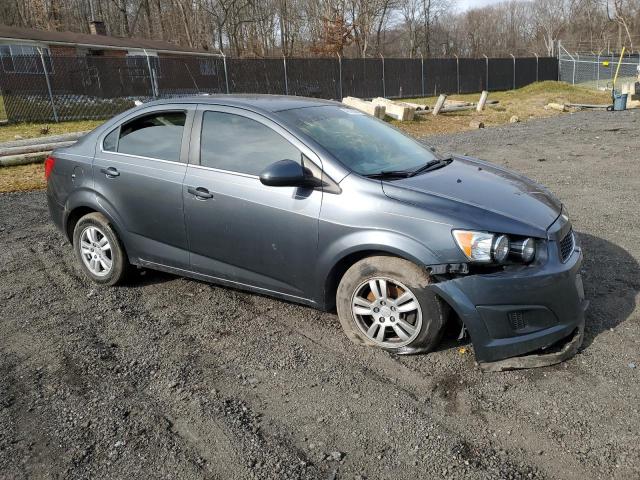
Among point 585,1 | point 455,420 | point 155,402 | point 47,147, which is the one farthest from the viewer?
point 585,1

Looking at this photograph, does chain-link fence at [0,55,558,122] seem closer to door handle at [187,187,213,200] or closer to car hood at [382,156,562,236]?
door handle at [187,187,213,200]

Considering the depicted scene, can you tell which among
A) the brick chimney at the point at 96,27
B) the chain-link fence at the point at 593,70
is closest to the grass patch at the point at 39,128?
the brick chimney at the point at 96,27

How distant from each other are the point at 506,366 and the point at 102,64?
21097 mm

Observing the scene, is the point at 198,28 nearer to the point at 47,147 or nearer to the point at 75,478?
the point at 47,147

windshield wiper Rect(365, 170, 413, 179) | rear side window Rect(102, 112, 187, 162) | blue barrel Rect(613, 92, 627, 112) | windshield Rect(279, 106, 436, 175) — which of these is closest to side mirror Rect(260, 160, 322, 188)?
windshield Rect(279, 106, 436, 175)

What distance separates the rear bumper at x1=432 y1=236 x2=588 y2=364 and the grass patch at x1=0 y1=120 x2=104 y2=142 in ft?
50.4

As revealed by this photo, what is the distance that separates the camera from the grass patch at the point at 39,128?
51.0ft

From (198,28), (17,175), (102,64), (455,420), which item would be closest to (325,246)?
(455,420)

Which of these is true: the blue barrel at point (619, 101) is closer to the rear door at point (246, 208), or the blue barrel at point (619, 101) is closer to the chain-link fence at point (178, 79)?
the chain-link fence at point (178, 79)

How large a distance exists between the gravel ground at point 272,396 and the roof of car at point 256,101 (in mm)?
1559

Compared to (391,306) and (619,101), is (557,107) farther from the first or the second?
(391,306)

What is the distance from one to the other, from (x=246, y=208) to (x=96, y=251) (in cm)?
179

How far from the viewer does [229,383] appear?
3215 millimetres

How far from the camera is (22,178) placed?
1000 centimetres
